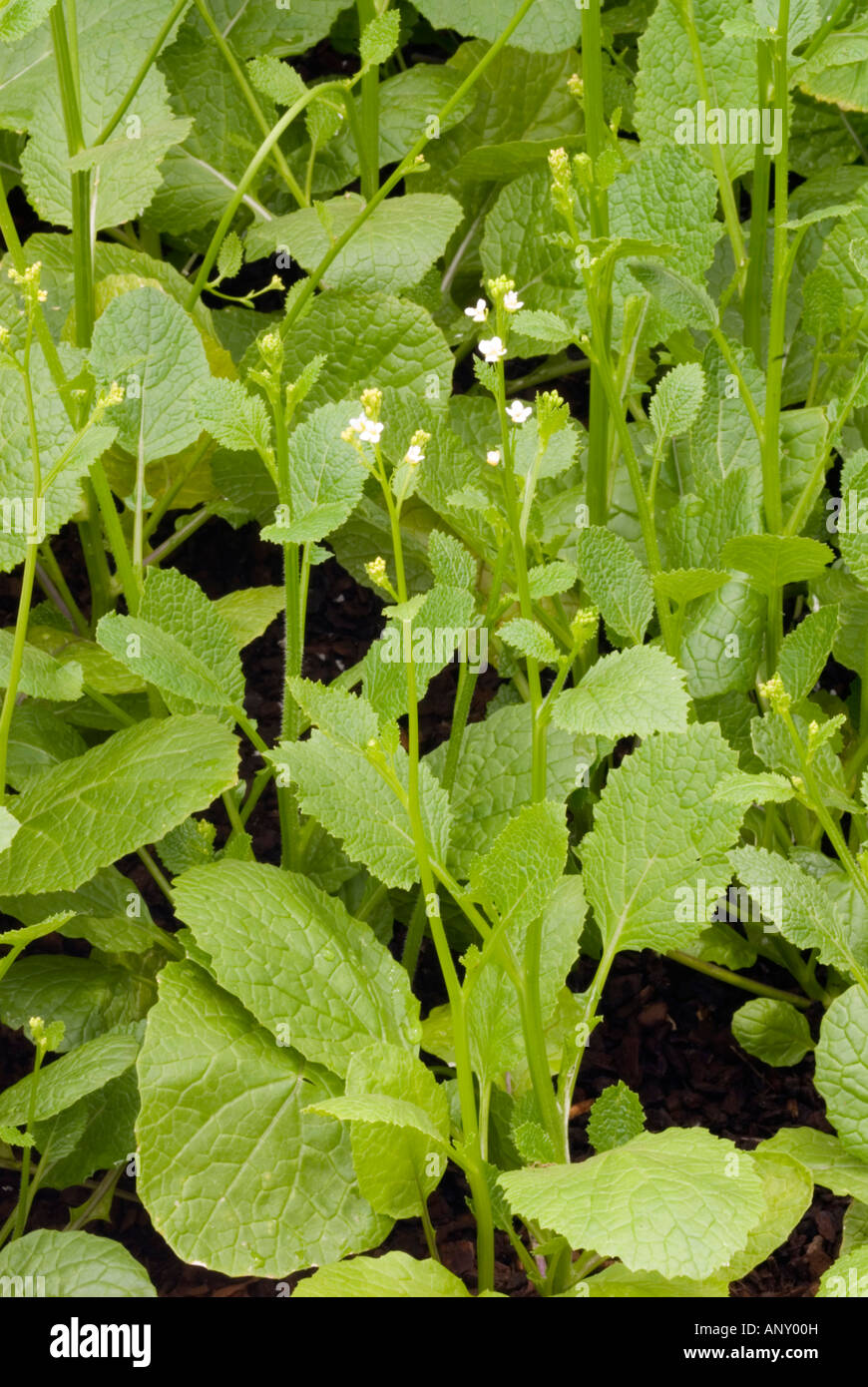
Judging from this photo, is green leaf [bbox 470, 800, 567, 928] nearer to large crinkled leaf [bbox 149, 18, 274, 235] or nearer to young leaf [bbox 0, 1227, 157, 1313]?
young leaf [bbox 0, 1227, 157, 1313]

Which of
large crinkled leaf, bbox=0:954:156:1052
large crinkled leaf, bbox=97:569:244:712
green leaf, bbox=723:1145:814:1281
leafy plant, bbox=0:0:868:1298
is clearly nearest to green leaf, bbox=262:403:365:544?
leafy plant, bbox=0:0:868:1298

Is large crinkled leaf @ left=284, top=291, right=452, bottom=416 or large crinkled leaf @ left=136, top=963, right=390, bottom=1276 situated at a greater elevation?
large crinkled leaf @ left=284, top=291, right=452, bottom=416

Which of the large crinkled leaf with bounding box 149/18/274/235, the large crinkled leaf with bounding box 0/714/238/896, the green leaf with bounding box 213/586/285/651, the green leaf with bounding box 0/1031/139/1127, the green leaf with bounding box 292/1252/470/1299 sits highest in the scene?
the large crinkled leaf with bounding box 149/18/274/235

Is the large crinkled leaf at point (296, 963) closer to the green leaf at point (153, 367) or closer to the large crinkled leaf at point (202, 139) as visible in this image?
the green leaf at point (153, 367)

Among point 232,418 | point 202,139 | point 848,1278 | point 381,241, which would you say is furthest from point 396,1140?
point 202,139

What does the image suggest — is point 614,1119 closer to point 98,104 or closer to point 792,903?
point 792,903

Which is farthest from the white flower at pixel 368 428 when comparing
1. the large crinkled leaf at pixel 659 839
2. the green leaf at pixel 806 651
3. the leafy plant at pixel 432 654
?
the green leaf at pixel 806 651
